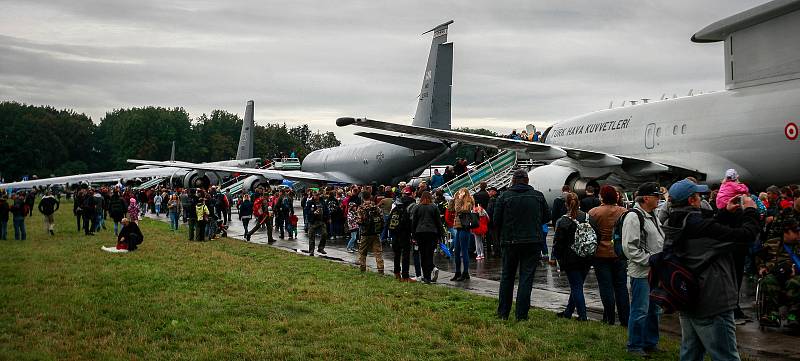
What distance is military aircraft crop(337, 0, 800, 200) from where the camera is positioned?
14.4 m

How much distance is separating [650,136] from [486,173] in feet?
31.0

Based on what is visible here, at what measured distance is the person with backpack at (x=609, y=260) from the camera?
768cm

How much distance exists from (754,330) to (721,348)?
3.70 meters

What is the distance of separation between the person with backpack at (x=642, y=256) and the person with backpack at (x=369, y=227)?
6.54 metres

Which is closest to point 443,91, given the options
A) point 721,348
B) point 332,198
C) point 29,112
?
point 332,198

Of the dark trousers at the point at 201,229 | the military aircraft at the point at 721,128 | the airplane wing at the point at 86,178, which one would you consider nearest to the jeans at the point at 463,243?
the military aircraft at the point at 721,128

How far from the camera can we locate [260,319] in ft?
28.3

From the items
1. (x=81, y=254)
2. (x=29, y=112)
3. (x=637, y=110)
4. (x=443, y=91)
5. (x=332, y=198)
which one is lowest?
(x=81, y=254)

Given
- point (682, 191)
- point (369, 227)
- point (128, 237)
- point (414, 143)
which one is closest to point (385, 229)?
point (369, 227)

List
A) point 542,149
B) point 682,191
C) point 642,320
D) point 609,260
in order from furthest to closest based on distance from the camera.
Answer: point 542,149 → point 609,260 → point 642,320 → point 682,191

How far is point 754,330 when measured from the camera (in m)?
7.81

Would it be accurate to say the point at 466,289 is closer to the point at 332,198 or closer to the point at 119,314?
the point at 119,314

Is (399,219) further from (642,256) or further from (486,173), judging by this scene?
(486,173)

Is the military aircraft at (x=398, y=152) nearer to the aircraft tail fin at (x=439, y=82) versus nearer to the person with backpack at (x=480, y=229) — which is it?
the aircraft tail fin at (x=439, y=82)
